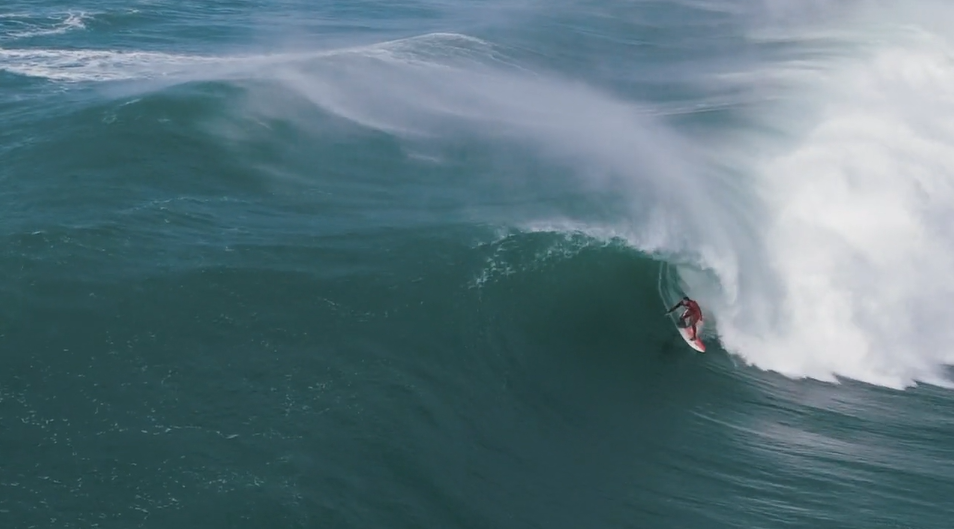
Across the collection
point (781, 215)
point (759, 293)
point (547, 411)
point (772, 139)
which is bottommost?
point (547, 411)

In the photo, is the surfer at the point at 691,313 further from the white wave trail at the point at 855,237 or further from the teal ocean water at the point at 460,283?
the white wave trail at the point at 855,237

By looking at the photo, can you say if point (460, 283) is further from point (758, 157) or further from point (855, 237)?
point (758, 157)

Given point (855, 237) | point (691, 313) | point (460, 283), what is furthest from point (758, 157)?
point (460, 283)

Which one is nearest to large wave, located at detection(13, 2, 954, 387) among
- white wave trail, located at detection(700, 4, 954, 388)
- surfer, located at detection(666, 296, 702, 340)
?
white wave trail, located at detection(700, 4, 954, 388)

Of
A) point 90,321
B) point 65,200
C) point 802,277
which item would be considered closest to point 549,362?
point 802,277

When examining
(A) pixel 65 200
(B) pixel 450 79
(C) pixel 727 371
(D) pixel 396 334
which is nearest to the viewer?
(D) pixel 396 334

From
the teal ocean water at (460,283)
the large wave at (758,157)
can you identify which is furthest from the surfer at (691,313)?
the large wave at (758,157)

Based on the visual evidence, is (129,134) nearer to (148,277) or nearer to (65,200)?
(65,200)

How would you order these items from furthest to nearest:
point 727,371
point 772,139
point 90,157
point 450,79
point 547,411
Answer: point 450,79
point 772,139
point 90,157
point 727,371
point 547,411
